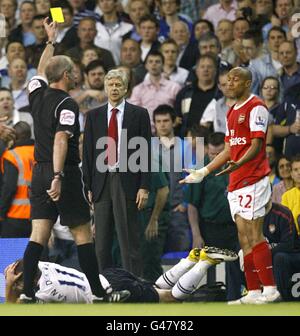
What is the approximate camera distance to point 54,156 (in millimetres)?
10656

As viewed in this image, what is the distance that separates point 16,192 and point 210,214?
2.10 m

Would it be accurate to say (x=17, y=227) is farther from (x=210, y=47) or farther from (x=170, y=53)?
(x=210, y=47)

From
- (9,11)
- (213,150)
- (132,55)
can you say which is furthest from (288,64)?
(9,11)

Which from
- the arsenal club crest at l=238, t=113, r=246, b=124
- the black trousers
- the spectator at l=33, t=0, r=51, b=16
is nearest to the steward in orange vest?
the black trousers

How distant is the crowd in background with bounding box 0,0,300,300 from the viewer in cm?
1298

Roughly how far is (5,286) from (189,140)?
3.36 metres

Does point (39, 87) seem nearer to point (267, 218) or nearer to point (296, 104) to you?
point (267, 218)

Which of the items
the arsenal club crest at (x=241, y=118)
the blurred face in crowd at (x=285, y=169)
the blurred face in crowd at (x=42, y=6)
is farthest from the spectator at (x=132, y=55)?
the arsenal club crest at (x=241, y=118)

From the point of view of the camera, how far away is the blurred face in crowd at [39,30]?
52.7 ft

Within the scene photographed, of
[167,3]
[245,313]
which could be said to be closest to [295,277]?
[245,313]

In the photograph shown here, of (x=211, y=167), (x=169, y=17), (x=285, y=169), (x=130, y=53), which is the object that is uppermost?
(x=169, y=17)

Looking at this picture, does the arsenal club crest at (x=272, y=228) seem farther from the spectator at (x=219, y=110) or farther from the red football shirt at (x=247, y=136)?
the spectator at (x=219, y=110)

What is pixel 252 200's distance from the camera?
1030 cm

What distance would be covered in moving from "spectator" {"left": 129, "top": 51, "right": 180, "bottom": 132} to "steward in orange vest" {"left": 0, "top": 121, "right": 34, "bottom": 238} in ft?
6.56
